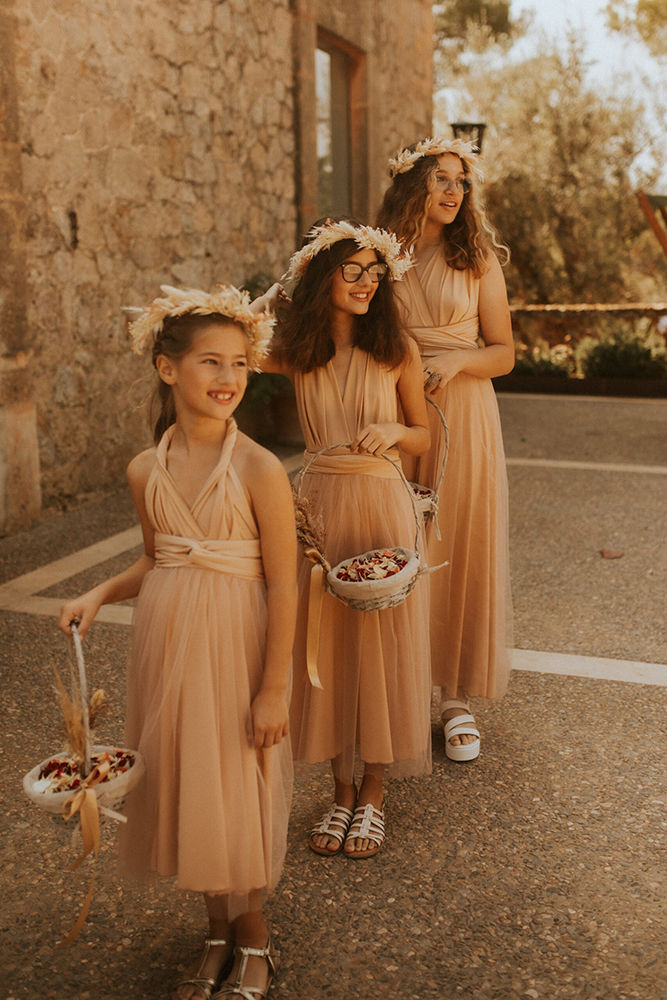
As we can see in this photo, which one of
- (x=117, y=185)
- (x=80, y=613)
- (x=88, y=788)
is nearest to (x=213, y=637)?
(x=80, y=613)

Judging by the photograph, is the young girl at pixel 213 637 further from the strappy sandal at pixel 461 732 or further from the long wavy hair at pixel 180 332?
the strappy sandal at pixel 461 732

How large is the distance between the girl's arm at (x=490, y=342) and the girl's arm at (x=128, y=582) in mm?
1166

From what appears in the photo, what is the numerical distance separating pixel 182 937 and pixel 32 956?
0.34 m

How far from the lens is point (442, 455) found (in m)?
3.05

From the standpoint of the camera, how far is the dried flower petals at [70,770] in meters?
1.76

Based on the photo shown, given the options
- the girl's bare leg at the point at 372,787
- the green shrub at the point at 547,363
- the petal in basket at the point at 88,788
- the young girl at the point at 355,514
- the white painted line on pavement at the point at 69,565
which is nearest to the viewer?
the petal in basket at the point at 88,788

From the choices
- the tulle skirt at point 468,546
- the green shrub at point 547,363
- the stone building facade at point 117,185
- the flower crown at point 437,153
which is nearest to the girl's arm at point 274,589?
the tulle skirt at point 468,546

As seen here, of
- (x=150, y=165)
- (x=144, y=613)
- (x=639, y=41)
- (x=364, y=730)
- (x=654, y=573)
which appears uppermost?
(x=639, y=41)

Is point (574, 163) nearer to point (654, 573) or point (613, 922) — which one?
point (654, 573)

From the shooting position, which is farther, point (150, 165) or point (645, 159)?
point (645, 159)

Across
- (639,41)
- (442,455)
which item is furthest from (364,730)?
(639,41)

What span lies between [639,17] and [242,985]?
26.1 metres

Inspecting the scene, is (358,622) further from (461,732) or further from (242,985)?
(242,985)

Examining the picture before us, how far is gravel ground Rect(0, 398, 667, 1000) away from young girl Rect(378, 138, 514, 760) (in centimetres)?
30
